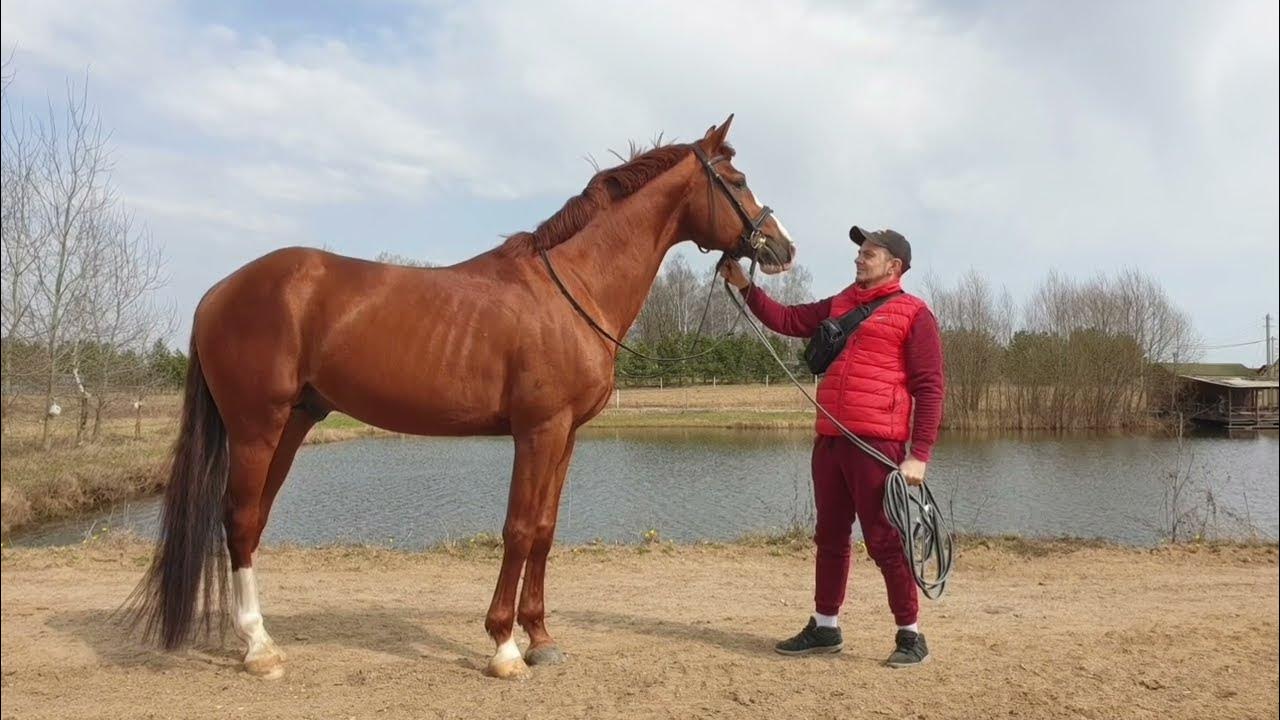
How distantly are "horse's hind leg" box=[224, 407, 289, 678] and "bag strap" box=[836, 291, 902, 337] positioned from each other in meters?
2.70

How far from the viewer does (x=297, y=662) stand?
3561mm

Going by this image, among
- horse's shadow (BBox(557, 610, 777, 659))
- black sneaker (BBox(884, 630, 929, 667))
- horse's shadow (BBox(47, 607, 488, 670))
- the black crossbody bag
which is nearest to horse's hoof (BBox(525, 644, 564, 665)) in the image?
horse's shadow (BBox(47, 607, 488, 670))

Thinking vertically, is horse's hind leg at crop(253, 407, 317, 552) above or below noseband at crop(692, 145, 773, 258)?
below

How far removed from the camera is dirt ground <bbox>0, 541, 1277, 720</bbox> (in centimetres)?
305

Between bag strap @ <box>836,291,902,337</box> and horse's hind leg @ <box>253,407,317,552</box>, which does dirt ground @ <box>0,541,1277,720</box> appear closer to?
horse's hind leg @ <box>253,407,317,552</box>

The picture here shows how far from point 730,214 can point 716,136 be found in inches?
17.3

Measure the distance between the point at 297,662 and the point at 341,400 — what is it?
4.40 feet

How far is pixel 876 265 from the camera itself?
3.66 meters

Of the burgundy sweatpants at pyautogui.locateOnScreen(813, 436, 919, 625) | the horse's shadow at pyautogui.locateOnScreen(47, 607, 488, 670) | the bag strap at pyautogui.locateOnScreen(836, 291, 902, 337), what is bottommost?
the horse's shadow at pyautogui.locateOnScreen(47, 607, 488, 670)

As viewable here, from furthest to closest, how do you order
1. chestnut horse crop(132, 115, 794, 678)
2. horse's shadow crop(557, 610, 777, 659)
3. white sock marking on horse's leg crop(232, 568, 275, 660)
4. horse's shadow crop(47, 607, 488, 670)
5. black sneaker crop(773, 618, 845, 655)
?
horse's shadow crop(557, 610, 777, 659)
black sneaker crop(773, 618, 845, 655)
horse's shadow crop(47, 607, 488, 670)
white sock marking on horse's leg crop(232, 568, 275, 660)
chestnut horse crop(132, 115, 794, 678)

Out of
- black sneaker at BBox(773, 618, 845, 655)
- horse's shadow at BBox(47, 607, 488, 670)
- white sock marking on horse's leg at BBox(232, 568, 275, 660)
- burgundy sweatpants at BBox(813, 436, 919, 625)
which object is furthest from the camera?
black sneaker at BBox(773, 618, 845, 655)

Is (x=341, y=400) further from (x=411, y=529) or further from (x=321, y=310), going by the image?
(x=411, y=529)

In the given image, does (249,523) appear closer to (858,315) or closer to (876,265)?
(858,315)

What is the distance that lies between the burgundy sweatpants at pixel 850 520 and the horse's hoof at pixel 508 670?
5.02 feet
